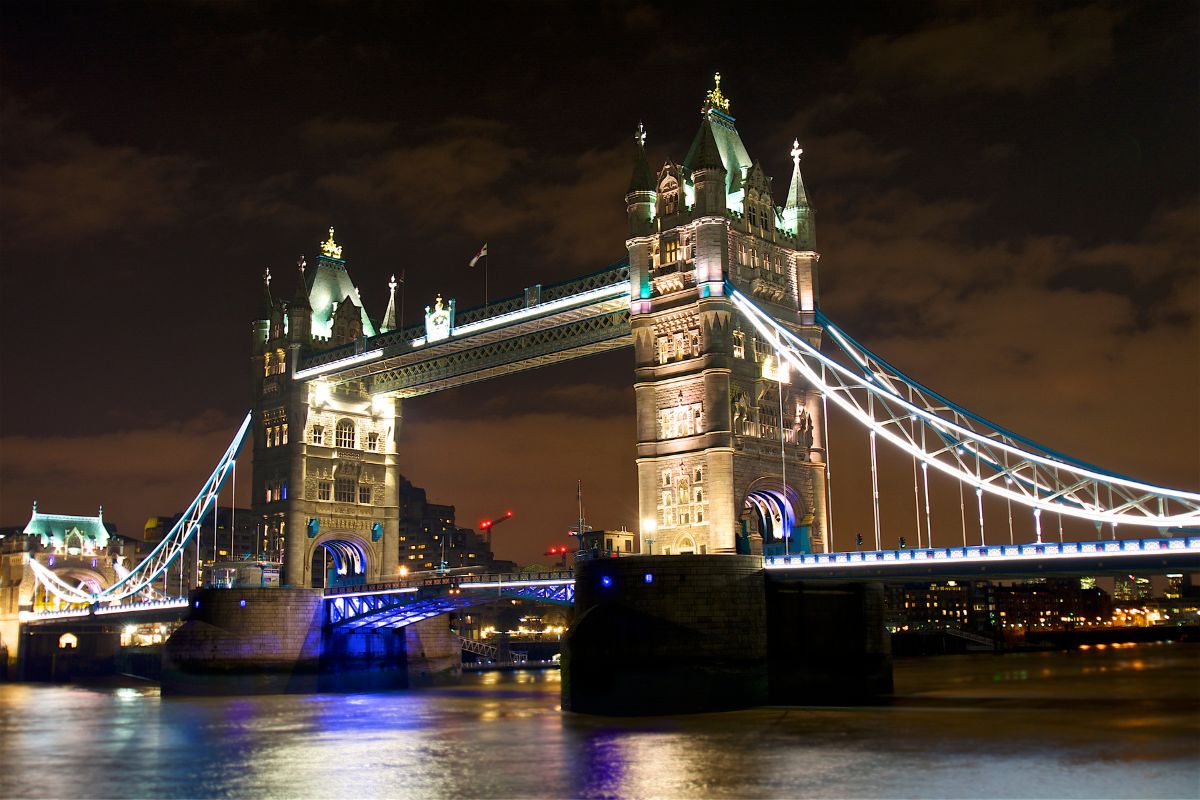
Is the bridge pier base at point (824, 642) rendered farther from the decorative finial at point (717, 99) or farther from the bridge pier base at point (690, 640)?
the decorative finial at point (717, 99)

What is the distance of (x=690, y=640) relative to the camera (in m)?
46.6

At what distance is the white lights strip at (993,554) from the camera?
4091 cm

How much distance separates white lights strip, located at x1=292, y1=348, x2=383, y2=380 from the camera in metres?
73.6

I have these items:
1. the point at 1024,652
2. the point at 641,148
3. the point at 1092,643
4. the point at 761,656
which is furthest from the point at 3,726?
the point at 1092,643

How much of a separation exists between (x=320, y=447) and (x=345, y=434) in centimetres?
252

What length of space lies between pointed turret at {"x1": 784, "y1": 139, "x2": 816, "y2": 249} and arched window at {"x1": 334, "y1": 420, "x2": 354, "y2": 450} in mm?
32075

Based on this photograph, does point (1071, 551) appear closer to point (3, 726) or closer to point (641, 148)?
point (641, 148)

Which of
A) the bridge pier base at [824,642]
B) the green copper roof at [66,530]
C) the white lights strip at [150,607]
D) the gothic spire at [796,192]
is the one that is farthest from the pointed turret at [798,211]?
the green copper roof at [66,530]

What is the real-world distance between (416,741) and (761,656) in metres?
13.0

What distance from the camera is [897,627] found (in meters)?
179

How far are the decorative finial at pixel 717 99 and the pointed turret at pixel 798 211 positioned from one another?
3595 millimetres

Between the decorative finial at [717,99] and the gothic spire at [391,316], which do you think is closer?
the decorative finial at [717,99]

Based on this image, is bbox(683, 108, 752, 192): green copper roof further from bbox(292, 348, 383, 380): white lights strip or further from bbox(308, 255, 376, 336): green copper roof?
bbox(308, 255, 376, 336): green copper roof

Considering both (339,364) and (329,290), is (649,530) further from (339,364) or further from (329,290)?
(329,290)
